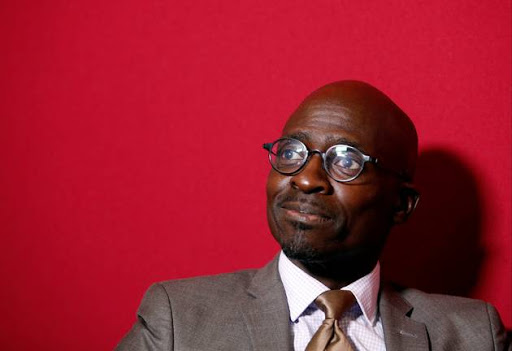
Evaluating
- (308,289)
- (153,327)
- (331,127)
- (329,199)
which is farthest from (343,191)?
(153,327)

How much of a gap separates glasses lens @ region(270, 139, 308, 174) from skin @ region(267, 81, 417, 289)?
0.02 metres

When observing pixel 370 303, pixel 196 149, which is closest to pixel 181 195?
pixel 196 149

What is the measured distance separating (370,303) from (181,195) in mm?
661

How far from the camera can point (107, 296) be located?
206 cm

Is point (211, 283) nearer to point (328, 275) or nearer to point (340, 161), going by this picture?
point (328, 275)

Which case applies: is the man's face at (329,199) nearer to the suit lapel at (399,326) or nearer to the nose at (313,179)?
the nose at (313,179)

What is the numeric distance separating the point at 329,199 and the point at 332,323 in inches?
11.5

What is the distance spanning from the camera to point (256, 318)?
5.34 feet

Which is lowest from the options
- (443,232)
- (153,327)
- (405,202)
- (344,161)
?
(153,327)

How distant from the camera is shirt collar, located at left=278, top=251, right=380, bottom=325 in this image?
1676 mm

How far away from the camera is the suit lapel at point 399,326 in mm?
1674

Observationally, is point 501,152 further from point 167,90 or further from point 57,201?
point 57,201

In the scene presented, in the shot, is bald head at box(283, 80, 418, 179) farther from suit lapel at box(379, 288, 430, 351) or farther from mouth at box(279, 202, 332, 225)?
suit lapel at box(379, 288, 430, 351)

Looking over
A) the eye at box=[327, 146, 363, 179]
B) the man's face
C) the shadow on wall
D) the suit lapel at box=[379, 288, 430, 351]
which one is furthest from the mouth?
the shadow on wall
